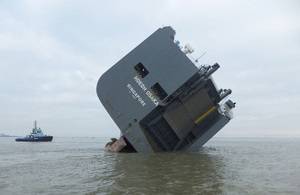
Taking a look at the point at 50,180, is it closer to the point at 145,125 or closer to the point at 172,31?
the point at 145,125

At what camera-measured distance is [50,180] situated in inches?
566

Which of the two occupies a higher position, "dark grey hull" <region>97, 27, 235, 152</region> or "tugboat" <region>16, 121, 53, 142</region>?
"tugboat" <region>16, 121, 53, 142</region>

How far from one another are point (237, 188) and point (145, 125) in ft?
34.3

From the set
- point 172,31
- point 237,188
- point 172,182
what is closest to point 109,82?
point 172,31

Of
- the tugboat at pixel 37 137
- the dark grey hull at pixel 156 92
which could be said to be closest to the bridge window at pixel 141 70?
the dark grey hull at pixel 156 92

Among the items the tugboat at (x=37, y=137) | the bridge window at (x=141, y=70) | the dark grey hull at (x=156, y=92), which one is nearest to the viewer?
the dark grey hull at (x=156, y=92)

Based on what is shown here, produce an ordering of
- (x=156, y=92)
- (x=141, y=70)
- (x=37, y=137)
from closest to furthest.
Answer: (x=156, y=92), (x=141, y=70), (x=37, y=137)

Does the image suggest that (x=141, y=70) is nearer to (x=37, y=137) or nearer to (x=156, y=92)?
(x=156, y=92)

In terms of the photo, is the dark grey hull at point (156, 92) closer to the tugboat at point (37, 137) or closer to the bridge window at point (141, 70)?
the bridge window at point (141, 70)

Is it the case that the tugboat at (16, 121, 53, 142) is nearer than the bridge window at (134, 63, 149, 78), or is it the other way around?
the bridge window at (134, 63, 149, 78)

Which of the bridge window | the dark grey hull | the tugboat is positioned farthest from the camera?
the tugboat

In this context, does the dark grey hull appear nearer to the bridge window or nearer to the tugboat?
the bridge window

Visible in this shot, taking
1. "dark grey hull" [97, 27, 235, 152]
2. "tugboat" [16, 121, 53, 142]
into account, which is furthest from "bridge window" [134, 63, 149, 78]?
"tugboat" [16, 121, 53, 142]

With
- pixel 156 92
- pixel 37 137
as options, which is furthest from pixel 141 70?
pixel 37 137
